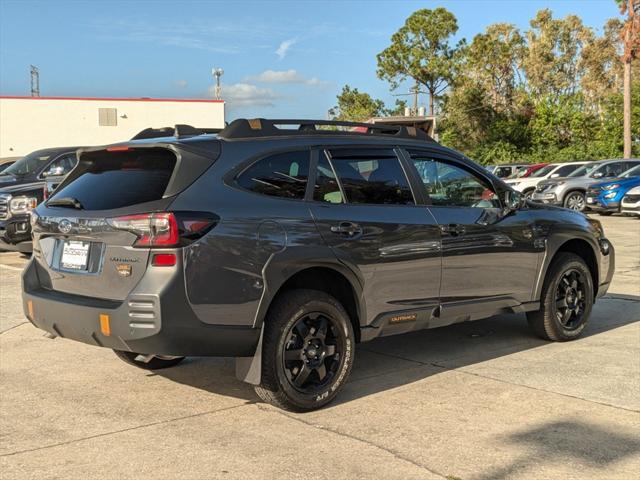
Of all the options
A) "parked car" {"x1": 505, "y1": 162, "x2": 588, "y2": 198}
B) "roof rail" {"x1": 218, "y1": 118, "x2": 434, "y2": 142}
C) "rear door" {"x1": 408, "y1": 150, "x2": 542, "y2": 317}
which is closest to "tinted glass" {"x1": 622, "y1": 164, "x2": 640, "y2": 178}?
"parked car" {"x1": 505, "y1": 162, "x2": 588, "y2": 198}

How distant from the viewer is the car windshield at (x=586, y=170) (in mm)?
22425

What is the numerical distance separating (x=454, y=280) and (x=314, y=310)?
54.0 inches

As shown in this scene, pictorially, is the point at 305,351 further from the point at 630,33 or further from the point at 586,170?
the point at 630,33

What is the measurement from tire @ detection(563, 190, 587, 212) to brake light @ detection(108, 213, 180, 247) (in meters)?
19.7

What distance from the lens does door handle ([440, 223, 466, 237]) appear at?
218 inches

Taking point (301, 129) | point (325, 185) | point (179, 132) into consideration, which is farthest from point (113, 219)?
point (301, 129)

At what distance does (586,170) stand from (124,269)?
2112 cm

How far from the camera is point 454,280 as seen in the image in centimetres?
560

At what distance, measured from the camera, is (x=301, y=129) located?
525cm

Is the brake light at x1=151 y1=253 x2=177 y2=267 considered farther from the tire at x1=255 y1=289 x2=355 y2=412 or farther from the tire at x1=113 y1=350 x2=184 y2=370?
the tire at x1=113 y1=350 x2=184 y2=370

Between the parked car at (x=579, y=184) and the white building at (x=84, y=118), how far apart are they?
83.0 ft

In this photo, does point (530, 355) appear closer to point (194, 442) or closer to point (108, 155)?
point (194, 442)

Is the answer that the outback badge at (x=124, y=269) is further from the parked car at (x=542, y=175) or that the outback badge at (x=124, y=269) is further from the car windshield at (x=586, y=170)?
the parked car at (x=542, y=175)

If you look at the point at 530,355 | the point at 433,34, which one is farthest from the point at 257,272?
the point at 433,34
